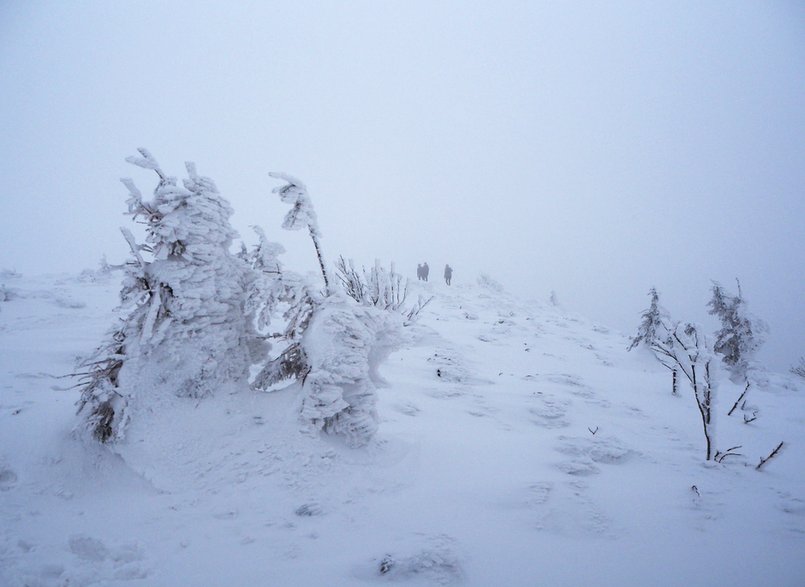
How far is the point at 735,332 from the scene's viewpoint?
16562mm

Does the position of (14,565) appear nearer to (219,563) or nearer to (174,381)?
(219,563)

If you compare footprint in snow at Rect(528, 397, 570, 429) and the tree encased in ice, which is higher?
the tree encased in ice

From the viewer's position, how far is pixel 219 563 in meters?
3.34

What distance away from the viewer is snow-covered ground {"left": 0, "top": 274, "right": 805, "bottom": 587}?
3346mm

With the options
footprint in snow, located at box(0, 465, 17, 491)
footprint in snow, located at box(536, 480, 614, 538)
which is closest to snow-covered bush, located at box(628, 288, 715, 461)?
footprint in snow, located at box(536, 480, 614, 538)

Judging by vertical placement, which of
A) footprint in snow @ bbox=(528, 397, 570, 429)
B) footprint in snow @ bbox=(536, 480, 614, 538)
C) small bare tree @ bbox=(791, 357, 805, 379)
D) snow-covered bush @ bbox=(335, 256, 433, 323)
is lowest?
small bare tree @ bbox=(791, 357, 805, 379)

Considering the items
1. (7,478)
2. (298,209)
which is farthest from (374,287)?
(7,478)

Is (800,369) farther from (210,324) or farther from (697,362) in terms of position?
(210,324)

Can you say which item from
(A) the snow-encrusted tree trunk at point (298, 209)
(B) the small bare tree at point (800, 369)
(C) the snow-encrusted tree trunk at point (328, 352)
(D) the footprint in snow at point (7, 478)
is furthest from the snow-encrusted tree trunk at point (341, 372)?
(B) the small bare tree at point (800, 369)

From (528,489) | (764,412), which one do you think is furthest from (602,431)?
(764,412)

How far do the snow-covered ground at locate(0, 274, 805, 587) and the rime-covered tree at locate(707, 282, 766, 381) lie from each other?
1133cm

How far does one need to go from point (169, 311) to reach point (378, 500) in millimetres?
3855

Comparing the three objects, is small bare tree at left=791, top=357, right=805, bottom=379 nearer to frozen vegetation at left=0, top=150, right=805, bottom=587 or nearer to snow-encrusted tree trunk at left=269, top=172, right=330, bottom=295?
frozen vegetation at left=0, top=150, right=805, bottom=587

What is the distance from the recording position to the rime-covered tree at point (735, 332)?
53.6 ft
